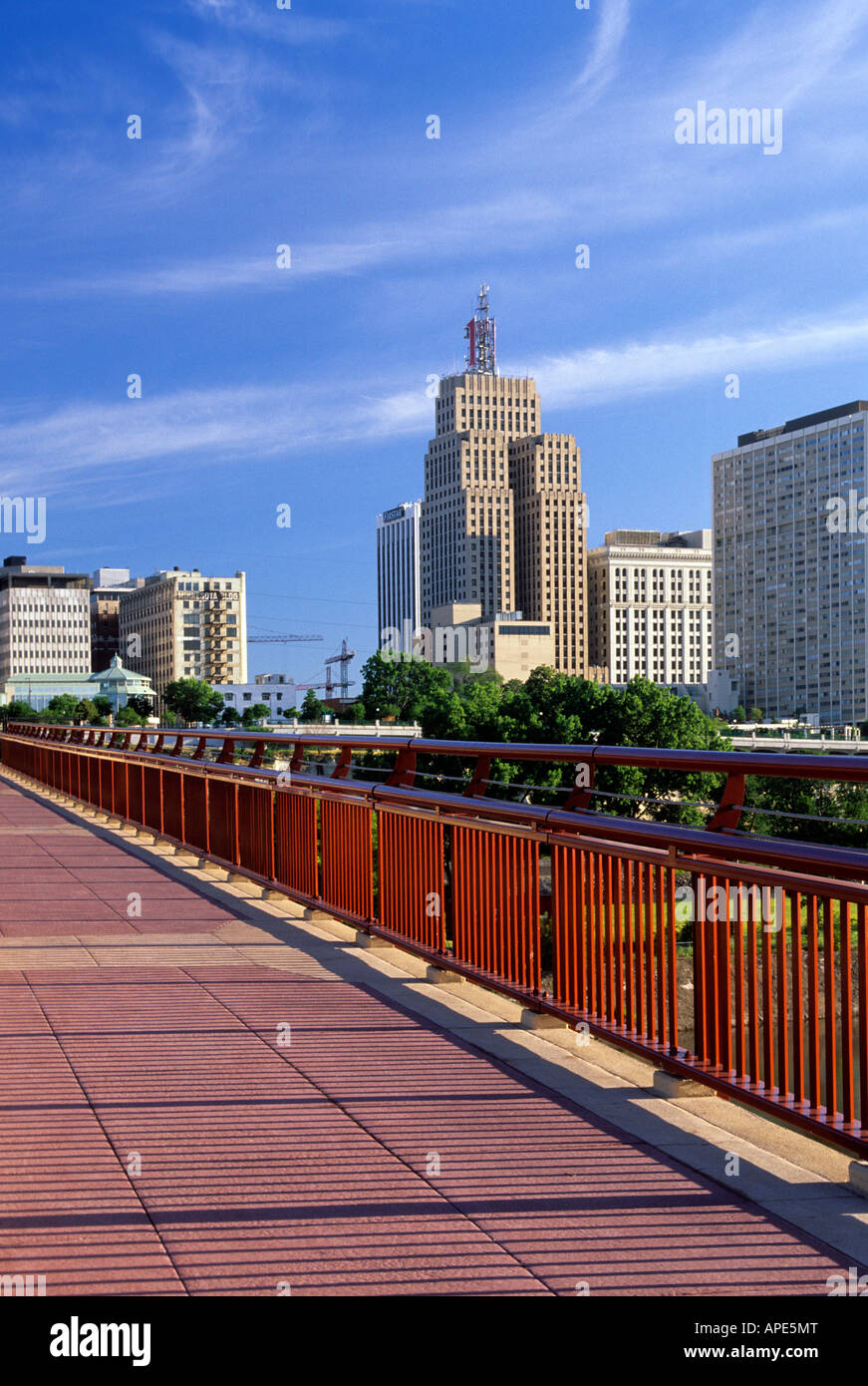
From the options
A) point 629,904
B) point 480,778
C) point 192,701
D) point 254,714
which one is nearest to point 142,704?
point 192,701

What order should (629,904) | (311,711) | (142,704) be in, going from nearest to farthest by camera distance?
(629,904) → (311,711) → (142,704)

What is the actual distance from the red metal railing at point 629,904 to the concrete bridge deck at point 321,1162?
336 mm

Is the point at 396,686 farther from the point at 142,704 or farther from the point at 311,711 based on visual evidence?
the point at 142,704

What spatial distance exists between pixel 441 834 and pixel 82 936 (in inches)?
108

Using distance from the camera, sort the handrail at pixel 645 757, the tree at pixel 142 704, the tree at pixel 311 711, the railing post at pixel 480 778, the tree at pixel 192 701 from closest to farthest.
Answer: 1. the handrail at pixel 645 757
2. the railing post at pixel 480 778
3. the tree at pixel 311 711
4. the tree at pixel 142 704
5. the tree at pixel 192 701

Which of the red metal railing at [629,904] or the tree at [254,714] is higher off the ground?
the red metal railing at [629,904]

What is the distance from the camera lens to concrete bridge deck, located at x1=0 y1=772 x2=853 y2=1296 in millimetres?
3627

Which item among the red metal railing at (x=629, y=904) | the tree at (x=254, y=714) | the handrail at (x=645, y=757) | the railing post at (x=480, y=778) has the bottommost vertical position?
the tree at (x=254, y=714)

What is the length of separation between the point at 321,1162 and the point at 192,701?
187958 millimetres

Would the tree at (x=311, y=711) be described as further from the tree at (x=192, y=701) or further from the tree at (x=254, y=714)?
the tree at (x=192, y=701)

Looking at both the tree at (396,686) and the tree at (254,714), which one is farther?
the tree at (254,714)

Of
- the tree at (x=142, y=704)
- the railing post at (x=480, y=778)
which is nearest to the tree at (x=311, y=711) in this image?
the tree at (x=142, y=704)

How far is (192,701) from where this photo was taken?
190 metres

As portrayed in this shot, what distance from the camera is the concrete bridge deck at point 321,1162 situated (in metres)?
3.63
